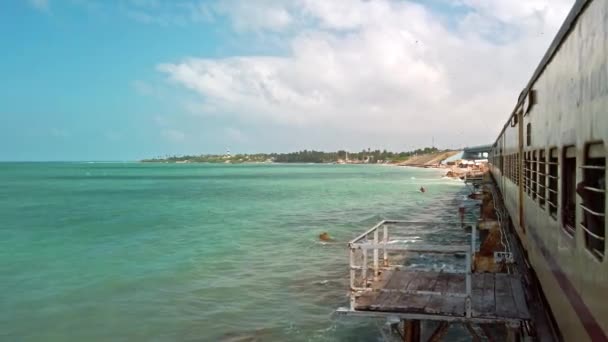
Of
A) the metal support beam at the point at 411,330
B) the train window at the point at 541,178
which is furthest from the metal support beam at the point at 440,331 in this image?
the train window at the point at 541,178

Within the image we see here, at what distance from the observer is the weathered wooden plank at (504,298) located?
6.97 meters

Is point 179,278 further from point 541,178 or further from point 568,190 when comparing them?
point 568,190

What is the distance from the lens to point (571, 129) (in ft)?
14.8

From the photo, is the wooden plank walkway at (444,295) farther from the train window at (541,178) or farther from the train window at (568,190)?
the train window at (568,190)

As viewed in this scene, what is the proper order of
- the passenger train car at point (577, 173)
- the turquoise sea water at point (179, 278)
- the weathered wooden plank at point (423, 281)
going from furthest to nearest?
the turquoise sea water at point (179, 278) → the weathered wooden plank at point (423, 281) → the passenger train car at point (577, 173)

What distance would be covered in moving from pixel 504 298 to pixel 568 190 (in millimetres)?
3175

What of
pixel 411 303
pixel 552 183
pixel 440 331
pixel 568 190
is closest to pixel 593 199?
pixel 568 190

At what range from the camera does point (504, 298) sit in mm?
7602

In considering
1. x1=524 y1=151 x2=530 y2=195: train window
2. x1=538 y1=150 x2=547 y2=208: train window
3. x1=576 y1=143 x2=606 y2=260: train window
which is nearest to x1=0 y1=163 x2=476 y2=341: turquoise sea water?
x1=524 y1=151 x2=530 y2=195: train window

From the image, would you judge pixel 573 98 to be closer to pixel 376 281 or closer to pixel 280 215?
pixel 376 281

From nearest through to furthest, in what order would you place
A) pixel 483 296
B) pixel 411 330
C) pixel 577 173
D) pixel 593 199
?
pixel 593 199, pixel 577 173, pixel 483 296, pixel 411 330

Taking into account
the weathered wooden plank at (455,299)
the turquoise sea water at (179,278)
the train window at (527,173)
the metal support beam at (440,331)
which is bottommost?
the turquoise sea water at (179,278)

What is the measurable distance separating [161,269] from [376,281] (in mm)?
12950

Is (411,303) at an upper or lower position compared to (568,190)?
lower
